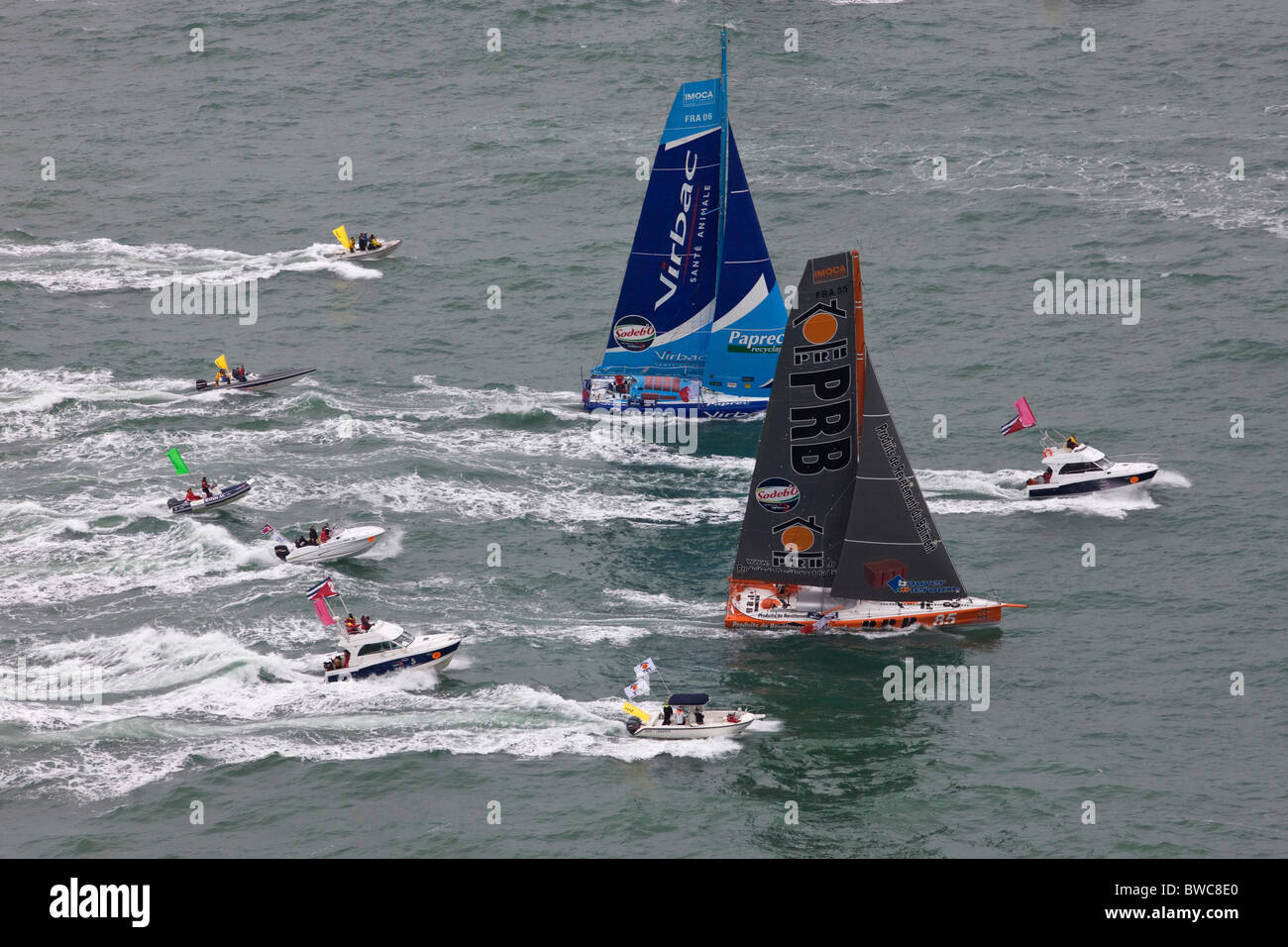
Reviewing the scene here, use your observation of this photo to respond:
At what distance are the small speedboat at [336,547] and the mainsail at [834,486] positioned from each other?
19285 millimetres

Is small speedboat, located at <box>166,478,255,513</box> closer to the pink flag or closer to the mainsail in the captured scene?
the pink flag

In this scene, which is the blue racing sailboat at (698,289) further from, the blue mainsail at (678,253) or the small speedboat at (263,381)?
the small speedboat at (263,381)

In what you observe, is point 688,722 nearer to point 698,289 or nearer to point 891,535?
point 891,535

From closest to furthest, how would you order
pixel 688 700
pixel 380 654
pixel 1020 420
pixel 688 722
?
pixel 688 722, pixel 688 700, pixel 380 654, pixel 1020 420

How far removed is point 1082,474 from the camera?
294 ft

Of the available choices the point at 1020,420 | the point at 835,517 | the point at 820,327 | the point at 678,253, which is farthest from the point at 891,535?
the point at 678,253

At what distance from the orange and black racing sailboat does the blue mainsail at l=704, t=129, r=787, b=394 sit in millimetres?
22988

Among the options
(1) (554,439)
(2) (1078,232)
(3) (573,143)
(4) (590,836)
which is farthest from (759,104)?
(4) (590,836)

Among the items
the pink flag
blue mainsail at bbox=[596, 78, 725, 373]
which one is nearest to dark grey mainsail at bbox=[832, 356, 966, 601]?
the pink flag

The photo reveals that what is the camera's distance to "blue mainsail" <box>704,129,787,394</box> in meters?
101

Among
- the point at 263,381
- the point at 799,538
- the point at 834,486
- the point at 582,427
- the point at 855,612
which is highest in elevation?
the point at 263,381

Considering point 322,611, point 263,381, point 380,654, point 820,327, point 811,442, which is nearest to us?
point 380,654

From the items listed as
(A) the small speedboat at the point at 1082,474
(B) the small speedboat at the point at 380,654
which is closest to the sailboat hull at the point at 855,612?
(A) the small speedboat at the point at 1082,474

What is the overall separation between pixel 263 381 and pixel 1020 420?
1818 inches
